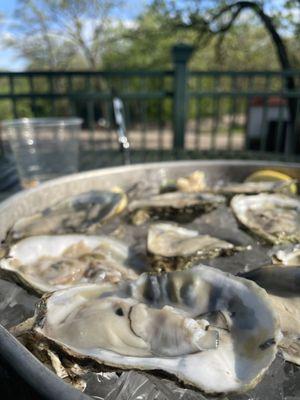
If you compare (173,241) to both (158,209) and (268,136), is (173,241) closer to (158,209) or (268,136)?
(158,209)

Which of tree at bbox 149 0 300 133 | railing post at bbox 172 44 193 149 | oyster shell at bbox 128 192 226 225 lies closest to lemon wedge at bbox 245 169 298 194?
oyster shell at bbox 128 192 226 225

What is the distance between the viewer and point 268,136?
26.3 feet

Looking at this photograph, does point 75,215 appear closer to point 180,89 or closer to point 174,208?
point 174,208

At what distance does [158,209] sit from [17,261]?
534 mm

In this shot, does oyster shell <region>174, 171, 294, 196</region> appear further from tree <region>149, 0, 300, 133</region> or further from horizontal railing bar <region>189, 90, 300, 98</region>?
tree <region>149, 0, 300, 133</region>

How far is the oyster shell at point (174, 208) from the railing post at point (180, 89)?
9.01ft

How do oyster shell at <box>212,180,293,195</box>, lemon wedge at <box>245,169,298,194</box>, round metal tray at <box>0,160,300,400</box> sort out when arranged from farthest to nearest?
1. lemon wedge at <box>245,169,298,194</box>
2. oyster shell at <box>212,180,293,195</box>
3. round metal tray at <box>0,160,300,400</box>

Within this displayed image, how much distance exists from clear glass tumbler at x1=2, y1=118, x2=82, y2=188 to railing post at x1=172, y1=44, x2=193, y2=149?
1553mm

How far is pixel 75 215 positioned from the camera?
1307 millimetres

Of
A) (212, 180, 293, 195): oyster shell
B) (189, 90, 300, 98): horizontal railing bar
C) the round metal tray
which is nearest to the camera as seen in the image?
the round metal tray

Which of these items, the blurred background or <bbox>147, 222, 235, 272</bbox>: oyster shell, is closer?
<bbox>147, 222, 235, 272</bbox>: oyster shell

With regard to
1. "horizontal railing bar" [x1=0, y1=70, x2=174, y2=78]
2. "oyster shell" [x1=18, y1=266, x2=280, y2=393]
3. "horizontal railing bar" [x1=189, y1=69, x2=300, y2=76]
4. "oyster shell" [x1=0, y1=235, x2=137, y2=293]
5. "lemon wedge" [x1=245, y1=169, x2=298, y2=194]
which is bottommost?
"oyster shell" [x1=0, y1=235, x2=137, y2=293]

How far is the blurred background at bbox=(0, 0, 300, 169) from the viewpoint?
3979 millimetres

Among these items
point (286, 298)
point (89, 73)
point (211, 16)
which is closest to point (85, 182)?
point (286, 298)
